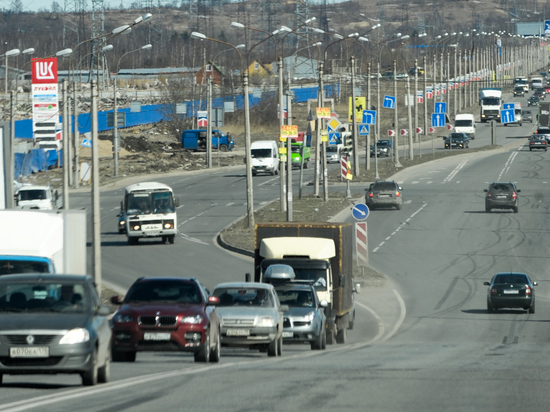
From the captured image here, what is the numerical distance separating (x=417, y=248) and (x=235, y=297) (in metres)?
24.0

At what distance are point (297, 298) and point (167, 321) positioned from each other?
602cm

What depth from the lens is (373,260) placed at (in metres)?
40.4

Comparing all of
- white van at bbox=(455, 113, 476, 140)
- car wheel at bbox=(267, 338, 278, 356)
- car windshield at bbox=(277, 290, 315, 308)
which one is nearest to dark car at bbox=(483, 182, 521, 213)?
car windshield at bbox=(277, 290, 315, 308)

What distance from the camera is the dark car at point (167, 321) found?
16.6 meters

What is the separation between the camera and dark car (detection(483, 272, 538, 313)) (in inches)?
1228

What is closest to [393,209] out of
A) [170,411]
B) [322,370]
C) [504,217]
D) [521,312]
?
[504,217]

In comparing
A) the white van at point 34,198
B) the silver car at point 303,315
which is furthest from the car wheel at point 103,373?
the white van at point 34,198

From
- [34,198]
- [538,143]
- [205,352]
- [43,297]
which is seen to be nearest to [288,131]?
[34,198]

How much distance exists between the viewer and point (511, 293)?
31141mm

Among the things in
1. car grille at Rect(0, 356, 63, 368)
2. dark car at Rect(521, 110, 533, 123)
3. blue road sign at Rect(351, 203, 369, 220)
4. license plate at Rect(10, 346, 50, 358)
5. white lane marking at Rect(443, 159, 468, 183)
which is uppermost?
dark car at Rect(521, 110, 533, 123)

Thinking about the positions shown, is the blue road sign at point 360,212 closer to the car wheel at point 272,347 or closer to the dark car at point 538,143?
the car wheel at point 272,347

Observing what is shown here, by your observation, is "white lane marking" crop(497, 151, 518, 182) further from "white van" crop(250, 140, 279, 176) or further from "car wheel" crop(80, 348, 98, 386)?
"car wheel" crop(80, 348, 98, 386)

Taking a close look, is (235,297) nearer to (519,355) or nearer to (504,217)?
(519,355)

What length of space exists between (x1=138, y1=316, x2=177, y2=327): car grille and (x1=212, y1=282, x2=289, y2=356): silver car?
8.56 feet
